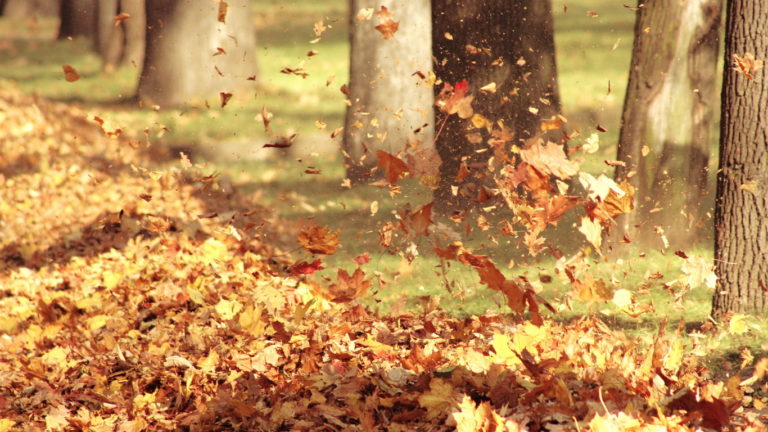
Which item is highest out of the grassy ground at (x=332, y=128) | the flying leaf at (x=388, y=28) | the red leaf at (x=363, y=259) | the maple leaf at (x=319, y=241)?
the flying leaf at (x=388, y=28)

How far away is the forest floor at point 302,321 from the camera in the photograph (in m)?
3.66

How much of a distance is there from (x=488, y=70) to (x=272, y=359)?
3.51 meters

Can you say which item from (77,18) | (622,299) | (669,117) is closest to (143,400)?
(622,299)

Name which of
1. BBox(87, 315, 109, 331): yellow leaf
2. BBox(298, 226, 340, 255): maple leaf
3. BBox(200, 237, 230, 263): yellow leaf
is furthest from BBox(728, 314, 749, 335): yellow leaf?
BBox(87, 315, 109, 331): yellow leaf

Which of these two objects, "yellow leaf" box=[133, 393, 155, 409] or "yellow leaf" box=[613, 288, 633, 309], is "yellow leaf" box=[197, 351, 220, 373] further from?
"yellow leaf" box=[613, 288, 633, 309]

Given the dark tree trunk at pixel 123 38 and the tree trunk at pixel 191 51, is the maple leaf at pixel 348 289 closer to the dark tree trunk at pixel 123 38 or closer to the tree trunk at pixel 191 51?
the tree trunk at pixel 191 51

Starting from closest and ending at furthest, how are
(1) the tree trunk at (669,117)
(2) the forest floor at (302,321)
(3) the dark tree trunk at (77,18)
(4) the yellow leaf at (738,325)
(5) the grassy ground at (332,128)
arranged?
(2) the forest floor at (302,321), (4) the yellow leaf at (738,325), (5) the grassy ground at (332,128), (1) the tree trunk at (669,117), (3) the dark tree trunk at (77,18)

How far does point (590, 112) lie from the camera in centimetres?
1255

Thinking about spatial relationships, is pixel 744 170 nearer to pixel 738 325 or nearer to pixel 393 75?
pixel 738 325

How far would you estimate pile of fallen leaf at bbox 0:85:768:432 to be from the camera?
3525mm

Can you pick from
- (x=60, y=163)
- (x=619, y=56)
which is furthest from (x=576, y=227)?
(x=619, y=56)

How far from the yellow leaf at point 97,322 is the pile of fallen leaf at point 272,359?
0.5 inches

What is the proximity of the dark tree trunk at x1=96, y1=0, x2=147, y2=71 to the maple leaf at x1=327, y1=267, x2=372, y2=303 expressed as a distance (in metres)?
11.5

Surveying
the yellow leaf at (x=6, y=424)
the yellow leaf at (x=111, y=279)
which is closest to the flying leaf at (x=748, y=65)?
the yellow leaf at (x=6, y=424)
